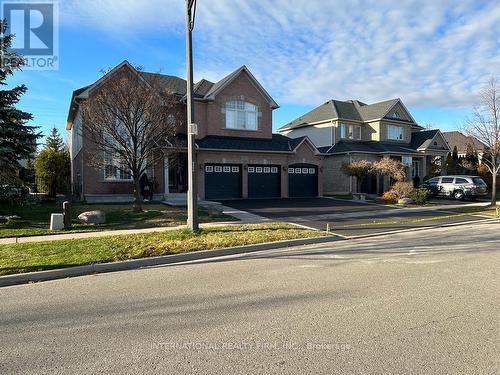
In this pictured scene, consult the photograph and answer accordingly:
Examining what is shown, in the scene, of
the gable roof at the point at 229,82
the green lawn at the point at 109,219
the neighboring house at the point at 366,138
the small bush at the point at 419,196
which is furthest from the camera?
the neighboring house at the point at 366,138

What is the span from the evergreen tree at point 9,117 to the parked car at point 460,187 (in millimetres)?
27334

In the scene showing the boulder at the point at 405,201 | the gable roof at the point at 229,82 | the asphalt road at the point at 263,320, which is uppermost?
the gable roof at the point at 229,82

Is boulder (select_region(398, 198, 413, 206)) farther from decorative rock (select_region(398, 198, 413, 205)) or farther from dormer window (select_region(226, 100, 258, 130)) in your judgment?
dormer window (select_region(226, 100, 258, 130))

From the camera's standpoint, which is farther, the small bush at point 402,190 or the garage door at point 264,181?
the garage door at point 264,181

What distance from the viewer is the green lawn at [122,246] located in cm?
837

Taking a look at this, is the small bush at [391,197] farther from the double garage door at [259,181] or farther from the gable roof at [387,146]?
the gable roof at [387,146]

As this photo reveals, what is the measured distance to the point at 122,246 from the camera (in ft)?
32.7

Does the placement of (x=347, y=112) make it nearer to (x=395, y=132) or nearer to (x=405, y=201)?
(x=395, y=132)

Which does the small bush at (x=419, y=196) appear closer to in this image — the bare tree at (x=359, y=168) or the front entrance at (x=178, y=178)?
the bare tree at (x=359, y=168)

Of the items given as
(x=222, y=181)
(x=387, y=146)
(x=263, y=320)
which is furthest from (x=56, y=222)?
(x=387, y=146)

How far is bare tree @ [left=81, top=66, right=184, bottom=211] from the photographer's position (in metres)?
15.3

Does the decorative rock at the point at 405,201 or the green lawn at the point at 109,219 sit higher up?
the decorative rock at the point at 405,201


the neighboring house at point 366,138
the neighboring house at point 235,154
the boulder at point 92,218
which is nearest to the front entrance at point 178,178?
the neighboring house at point 235,154

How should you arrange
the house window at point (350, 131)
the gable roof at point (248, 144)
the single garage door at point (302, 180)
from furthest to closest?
the house window at point (350, 131), the single garage door at point (302, 180), the gable roof at point (248, 144)
